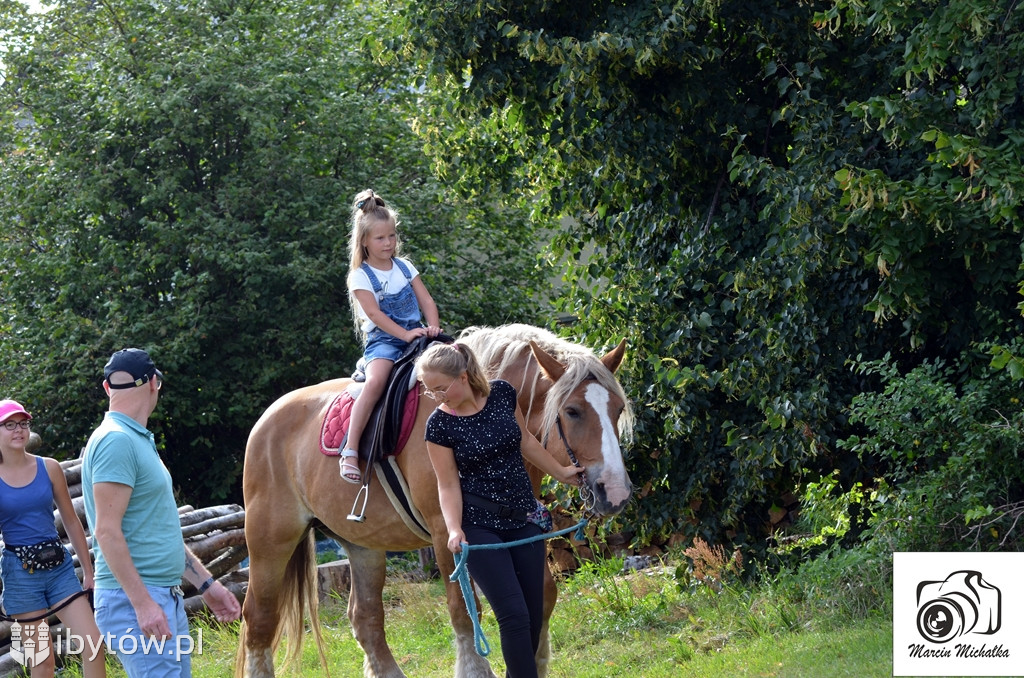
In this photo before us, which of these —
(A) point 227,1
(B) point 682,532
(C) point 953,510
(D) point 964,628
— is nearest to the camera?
(D) point 964,628

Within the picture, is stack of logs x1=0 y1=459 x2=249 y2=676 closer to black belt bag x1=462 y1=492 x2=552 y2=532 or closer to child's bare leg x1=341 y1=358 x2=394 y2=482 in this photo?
child's bare leg x1=341 y1=358 x2=394 y2=482

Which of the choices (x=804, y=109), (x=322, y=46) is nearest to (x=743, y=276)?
(x=804, y=109)

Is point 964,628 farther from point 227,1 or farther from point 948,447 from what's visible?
point 227,1

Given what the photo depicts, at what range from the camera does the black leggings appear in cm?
421

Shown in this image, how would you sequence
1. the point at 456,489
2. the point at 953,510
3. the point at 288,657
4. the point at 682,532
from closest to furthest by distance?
1. the point at 456,489
2. the point at 953,510
3. the point at 288,657
4. the point at 682,532

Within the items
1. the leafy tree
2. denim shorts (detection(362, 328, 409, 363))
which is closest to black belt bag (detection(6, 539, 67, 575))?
denim shorts (detection(362, 328, 409, 363))

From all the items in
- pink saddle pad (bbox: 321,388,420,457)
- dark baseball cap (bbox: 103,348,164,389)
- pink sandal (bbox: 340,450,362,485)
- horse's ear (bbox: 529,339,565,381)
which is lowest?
pink sandal (bbox: 340,450,362,485)

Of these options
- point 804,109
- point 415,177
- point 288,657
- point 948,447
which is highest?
point 415,177

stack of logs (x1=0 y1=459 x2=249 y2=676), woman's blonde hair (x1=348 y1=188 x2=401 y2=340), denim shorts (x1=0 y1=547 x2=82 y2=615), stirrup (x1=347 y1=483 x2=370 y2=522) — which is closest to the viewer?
stirrup (x1=347 y1=483 x2=370 y2=522)

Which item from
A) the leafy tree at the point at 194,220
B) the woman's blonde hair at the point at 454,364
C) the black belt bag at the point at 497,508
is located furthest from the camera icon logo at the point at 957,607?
the leafy tree at the point at 194,220

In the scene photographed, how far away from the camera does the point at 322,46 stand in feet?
52.0

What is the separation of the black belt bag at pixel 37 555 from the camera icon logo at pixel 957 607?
4.77 meters

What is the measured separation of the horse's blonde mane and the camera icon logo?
1797 mm

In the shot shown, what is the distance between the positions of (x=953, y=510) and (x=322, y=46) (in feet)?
40.9
